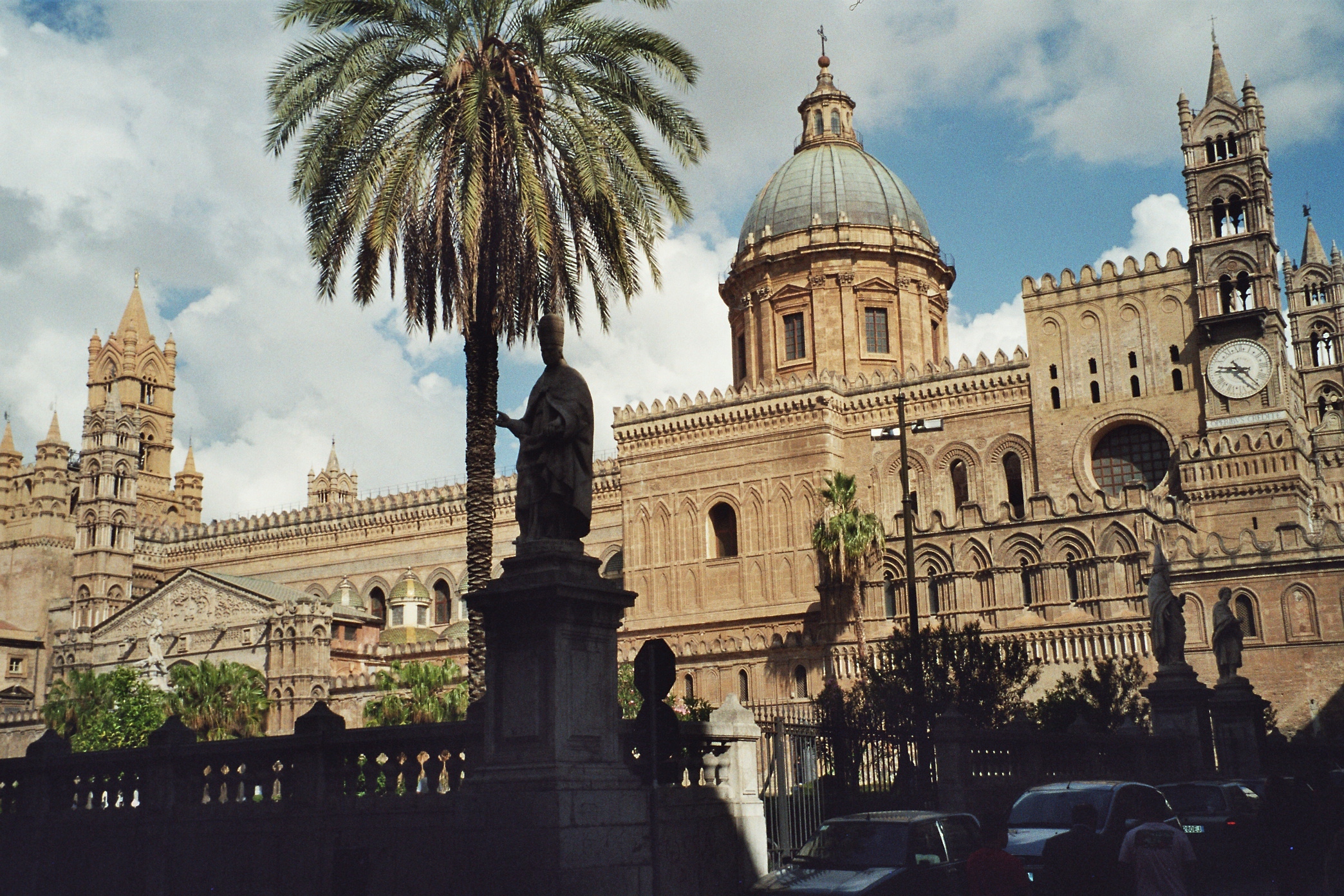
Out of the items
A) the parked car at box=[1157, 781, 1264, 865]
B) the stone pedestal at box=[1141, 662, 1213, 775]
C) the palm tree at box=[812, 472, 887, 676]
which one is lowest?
the parked car at box=[1157, 781, 1264, 865]

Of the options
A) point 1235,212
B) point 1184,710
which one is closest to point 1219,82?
point 1235,212

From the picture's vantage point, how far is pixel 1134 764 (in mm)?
22453

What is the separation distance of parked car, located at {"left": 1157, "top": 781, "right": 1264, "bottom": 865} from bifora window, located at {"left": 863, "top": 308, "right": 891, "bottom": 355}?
38.5 m

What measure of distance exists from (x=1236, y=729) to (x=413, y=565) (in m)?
45.3

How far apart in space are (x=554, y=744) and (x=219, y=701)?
44842mm

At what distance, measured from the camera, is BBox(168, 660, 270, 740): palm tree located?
50969 mm

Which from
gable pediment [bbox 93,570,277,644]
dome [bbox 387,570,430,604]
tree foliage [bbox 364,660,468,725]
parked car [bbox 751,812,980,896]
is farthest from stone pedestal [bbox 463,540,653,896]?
dome [bbox 387,570,430,604]

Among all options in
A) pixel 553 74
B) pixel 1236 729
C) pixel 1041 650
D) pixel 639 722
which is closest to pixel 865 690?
pixel 1236 729

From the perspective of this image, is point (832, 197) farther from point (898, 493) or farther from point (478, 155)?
point (478, 155)

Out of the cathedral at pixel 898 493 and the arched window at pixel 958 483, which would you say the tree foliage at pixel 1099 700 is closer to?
the cathedral at pixel 898 493

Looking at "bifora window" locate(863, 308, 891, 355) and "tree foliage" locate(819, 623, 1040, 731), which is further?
"bifora window" locate(863, 308, 891, 355)

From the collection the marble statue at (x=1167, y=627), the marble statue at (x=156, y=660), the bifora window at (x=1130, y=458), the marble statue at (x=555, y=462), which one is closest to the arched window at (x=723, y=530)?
the bifora window at (x=1130, y=458)

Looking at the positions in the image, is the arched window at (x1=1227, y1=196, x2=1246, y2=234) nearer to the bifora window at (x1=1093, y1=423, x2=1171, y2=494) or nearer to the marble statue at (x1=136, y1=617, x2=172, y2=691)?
the bifora window at (x1=1093, y1=423, x2=1171, y2=494)

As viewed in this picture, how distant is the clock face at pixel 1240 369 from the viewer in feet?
137
